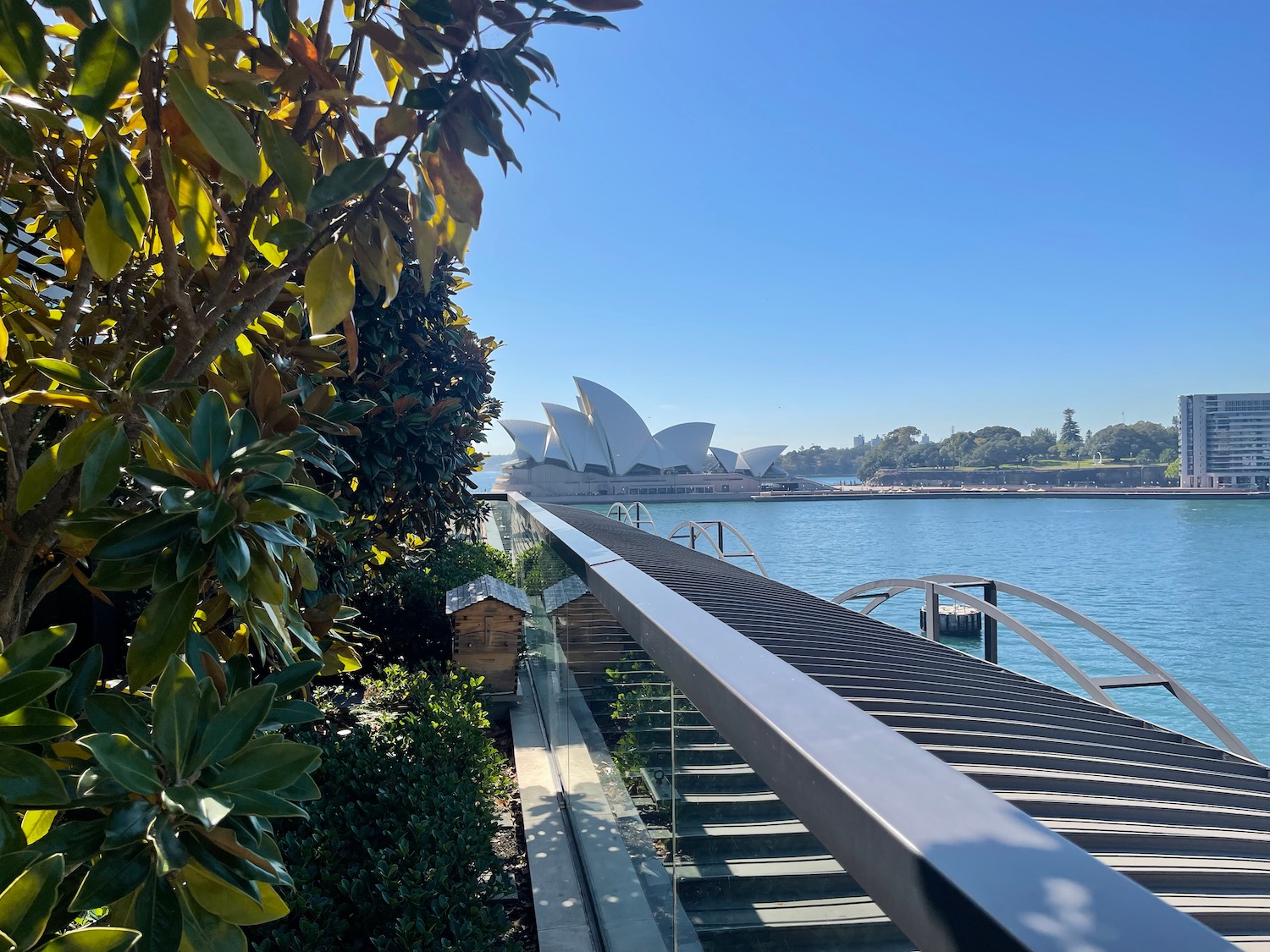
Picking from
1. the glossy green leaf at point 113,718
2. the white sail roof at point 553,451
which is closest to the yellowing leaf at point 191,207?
the glossy green leaf at point 113,718

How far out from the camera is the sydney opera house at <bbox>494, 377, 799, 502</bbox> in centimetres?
4862

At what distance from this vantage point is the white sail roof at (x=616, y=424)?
46.8 meters

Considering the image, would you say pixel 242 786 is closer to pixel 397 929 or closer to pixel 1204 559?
pixel 397 929

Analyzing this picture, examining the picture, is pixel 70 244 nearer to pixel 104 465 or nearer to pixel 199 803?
pixel 104 465

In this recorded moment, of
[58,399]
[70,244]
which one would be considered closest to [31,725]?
[58,399]

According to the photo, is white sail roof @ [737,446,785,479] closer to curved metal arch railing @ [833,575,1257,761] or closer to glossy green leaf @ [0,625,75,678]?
curved metal arch railing @ [833,575,1257,761]

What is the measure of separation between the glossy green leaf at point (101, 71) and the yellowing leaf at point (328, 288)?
31cm

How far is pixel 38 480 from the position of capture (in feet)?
2.68

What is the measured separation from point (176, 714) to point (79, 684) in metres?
0.31

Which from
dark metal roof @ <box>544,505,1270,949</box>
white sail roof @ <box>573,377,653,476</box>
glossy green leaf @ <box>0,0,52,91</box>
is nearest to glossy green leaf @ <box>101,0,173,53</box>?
glossy green leaf @ <box>0,0,52,91</box>

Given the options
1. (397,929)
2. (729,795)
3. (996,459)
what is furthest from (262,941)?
(996,459)

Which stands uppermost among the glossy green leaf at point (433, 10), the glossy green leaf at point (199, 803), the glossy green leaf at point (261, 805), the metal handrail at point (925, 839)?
the glossy green leaf at point (433, 10)

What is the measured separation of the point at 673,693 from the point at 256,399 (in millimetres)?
855

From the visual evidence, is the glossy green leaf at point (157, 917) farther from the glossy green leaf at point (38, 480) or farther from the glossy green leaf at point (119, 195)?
the glossy green leaf at point (119, 195)
